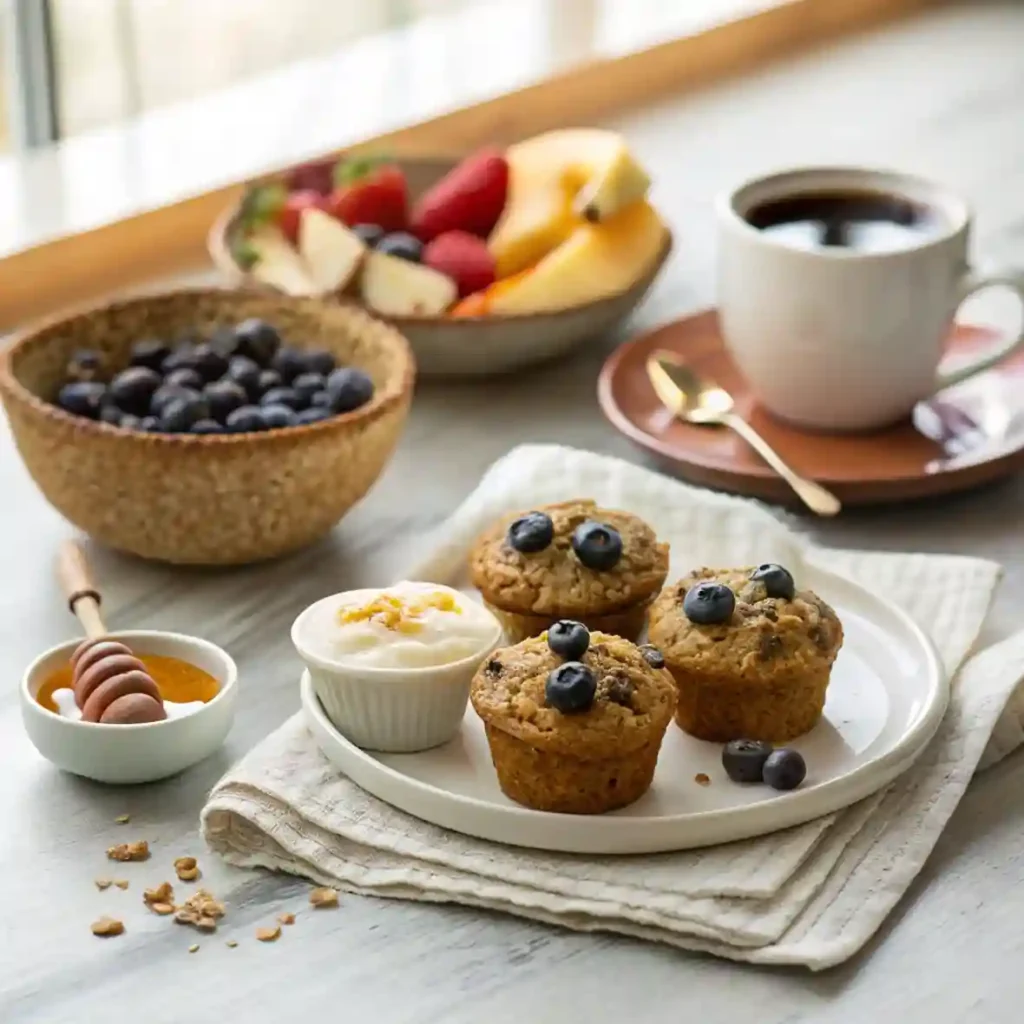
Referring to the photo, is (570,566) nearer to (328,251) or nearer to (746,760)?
(746,760)

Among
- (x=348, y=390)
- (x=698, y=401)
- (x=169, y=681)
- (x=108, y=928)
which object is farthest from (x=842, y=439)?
(x=108, y=928)

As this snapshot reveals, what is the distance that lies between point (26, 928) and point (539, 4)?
1.84 meters

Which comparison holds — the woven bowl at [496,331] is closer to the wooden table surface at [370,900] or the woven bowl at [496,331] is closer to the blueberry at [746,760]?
the wooden table surface at [370,900]

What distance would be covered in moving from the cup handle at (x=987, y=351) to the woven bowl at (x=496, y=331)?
11.3 inches

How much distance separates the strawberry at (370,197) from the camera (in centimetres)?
169

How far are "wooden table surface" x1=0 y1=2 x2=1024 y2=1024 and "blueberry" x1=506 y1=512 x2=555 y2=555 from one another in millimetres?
176

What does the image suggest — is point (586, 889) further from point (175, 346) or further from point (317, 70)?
point (317, 70)

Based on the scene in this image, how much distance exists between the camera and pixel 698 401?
1.53 m

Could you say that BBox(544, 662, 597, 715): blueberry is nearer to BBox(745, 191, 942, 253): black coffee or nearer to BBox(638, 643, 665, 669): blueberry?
BBox(638, 643, 665, 669): blueberry

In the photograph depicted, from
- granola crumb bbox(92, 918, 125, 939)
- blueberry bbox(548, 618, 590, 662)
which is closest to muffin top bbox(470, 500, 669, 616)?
blueberry bbox(548, 618, 590, 662)

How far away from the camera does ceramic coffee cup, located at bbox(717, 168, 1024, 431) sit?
4.56 ft

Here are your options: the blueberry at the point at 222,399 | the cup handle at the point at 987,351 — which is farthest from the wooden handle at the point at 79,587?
the cup handle at the point at 987,351

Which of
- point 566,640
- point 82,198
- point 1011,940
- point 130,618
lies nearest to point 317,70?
point 82,198

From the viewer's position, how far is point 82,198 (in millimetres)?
1877
